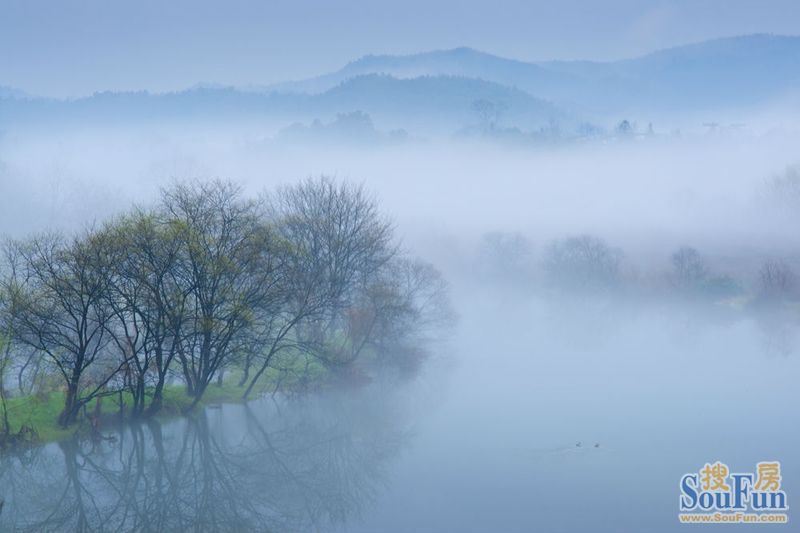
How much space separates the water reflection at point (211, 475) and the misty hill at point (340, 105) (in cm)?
14165

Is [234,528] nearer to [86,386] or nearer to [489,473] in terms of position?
[489,473]

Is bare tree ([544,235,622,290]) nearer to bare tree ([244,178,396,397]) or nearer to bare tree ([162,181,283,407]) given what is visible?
bare tree ([244,178,396,397])

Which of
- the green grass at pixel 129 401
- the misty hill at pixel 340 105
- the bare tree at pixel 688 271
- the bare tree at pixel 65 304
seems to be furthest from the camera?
the misty hill at pixel 340 105

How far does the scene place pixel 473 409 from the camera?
25.0m

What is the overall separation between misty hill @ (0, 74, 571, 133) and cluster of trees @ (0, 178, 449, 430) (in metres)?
134

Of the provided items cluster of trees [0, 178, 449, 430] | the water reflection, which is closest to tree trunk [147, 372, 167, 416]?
cluster of trees [0, 178, 449, 430]

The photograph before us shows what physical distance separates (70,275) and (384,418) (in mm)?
10036

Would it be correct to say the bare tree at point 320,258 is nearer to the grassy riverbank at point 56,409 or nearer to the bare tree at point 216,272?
the bare tree at point 216,272

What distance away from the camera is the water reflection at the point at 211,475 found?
16875mm

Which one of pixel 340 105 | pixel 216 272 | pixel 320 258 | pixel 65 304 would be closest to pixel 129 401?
pixel 65 304

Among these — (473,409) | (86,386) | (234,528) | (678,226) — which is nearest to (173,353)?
(86,386)

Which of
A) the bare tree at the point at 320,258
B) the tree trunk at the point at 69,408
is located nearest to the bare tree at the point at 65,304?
the tree trunk at the point at 69,408

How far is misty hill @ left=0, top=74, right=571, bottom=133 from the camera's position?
165 metres

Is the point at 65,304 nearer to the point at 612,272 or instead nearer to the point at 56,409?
the point at 56,409
